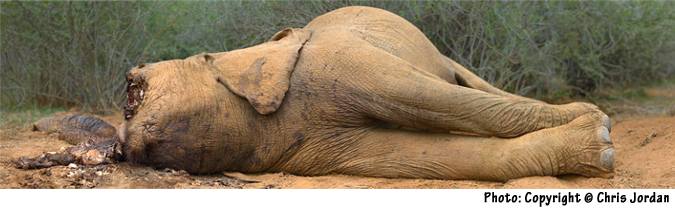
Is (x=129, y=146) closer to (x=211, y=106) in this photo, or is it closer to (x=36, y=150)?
(x=211, y=106)

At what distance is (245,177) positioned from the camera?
13.1 ft

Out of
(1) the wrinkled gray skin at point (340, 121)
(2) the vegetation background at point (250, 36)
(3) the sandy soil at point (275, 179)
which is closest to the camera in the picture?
(3) the sandy soil at point (275, 179)

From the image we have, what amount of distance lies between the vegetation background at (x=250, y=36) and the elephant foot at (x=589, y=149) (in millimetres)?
3496

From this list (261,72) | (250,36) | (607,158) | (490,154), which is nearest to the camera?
(607,158)

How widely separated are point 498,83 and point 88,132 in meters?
4.72

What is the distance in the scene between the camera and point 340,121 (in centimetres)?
399

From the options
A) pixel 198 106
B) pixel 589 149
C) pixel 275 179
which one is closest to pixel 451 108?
pixel 589 149

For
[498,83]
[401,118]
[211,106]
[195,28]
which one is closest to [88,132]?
[211,106]

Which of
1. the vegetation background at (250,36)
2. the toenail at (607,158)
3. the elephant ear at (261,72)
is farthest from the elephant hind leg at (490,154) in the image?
the vegetation background at (250,36)

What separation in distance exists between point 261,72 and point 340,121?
0.56 meters

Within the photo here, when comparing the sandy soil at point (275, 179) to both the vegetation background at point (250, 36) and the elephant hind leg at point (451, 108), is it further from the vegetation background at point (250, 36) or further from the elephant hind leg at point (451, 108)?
the vegetation background at point (250, 36)

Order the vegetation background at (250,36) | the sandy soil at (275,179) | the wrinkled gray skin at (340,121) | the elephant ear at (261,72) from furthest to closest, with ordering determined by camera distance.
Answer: the vegetation background at (250,36) → the elephant ear at (261,72) → the wrinkled gray skin at (340,121) → the sandy soil at (275,179)

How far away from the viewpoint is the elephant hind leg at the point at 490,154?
11.9 ft

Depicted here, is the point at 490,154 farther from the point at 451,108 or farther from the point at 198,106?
the point at 198,106
